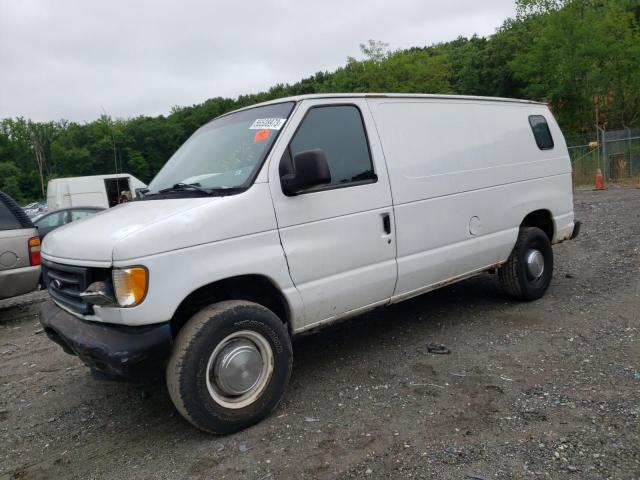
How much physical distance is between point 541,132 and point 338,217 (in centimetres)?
323

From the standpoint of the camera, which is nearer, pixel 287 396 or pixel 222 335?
pixel 222 335

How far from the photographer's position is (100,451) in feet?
10.7

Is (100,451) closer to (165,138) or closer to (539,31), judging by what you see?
→ (539,31)

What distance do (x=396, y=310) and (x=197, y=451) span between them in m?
3.10

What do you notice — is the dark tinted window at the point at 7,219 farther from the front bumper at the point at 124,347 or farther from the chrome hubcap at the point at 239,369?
the chrome hubcap at the point at 239,369

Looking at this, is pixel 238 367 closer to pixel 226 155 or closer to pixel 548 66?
pixel 226 155

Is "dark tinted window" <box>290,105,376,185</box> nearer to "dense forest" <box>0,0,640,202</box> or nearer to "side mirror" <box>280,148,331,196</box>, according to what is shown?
"side mirror" <box>280,148,331,196</box>

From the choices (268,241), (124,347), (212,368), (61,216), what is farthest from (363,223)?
(61,216)

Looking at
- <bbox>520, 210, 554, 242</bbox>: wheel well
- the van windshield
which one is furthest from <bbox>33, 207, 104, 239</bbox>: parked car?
<bbox>520, 210, 554, 242</bbox>: wheel well

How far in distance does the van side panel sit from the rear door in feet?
0.54

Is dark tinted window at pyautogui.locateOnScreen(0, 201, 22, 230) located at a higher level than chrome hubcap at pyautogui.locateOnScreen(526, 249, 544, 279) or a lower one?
higher

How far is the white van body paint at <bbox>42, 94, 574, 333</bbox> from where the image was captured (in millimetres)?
3031

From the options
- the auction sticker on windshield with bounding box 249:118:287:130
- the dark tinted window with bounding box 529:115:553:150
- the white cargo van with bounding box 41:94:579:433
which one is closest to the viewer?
the white cargo van with bounding box 41:94:579:433

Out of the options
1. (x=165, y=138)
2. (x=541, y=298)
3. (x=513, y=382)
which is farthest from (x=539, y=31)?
(x=165, y=138)
